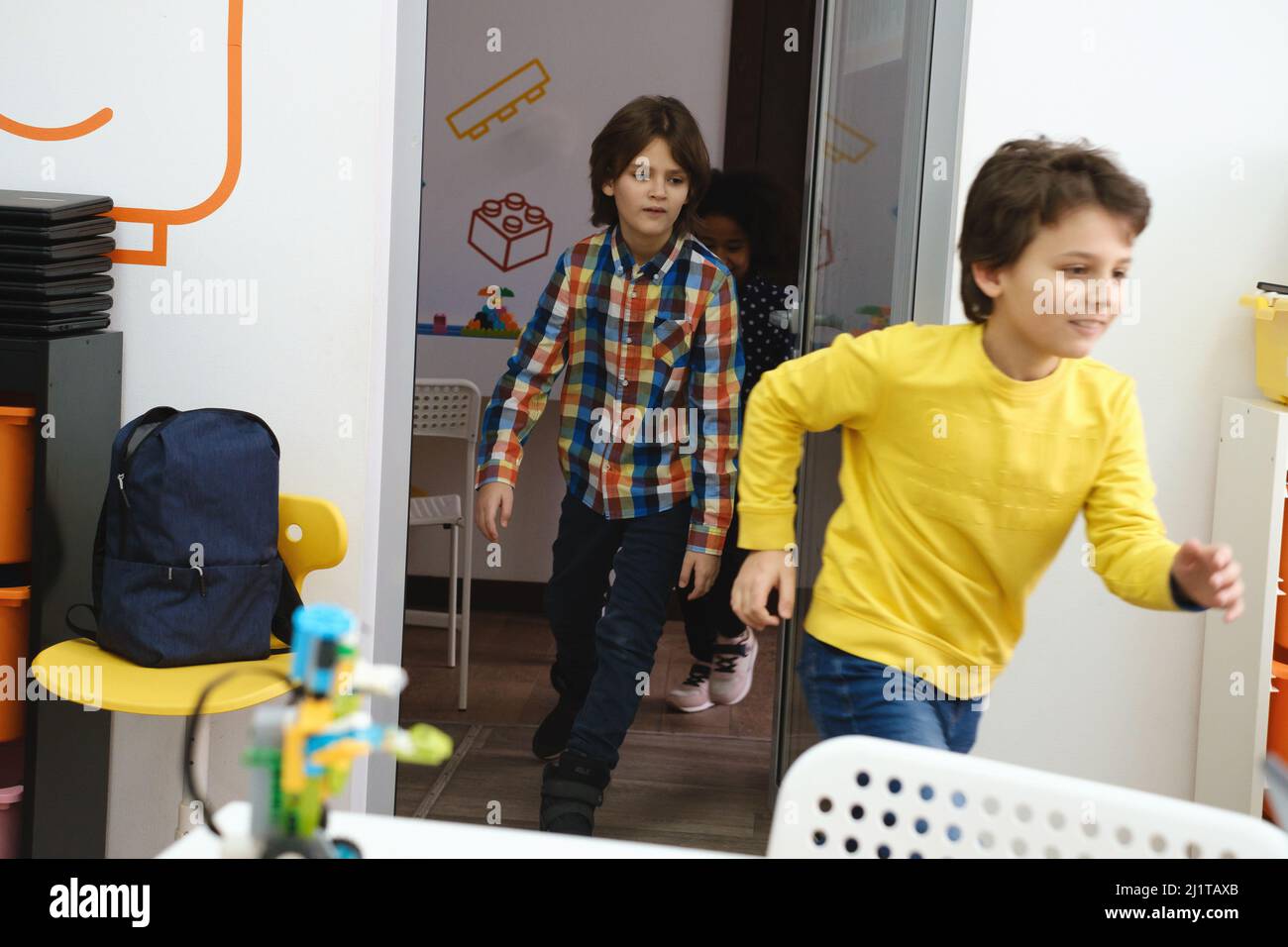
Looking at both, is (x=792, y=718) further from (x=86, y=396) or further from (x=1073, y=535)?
(x=86, y=396)

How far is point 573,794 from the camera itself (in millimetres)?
2666

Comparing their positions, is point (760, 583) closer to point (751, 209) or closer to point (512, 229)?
point (751, 209)

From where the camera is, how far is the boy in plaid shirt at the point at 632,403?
2.75 m

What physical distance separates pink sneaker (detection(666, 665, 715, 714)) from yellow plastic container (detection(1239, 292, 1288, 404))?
6.19ft

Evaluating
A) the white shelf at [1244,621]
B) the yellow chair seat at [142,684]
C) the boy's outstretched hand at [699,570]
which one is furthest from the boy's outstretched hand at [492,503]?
the white shelf at [1244,621]

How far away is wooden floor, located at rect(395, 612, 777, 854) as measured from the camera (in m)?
2.98

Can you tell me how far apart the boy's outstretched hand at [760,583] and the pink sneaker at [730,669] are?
6.77 ft

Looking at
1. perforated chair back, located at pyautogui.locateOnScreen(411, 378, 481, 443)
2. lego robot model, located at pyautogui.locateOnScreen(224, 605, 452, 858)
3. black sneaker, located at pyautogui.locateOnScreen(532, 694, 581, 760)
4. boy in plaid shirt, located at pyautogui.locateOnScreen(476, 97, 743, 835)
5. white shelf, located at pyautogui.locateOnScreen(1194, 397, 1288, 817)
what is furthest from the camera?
perforated chair back, located at pyautogui.locateOnScreen(411, 378, 481, 443)

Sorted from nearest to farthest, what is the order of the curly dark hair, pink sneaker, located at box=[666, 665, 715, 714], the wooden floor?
the wooden floor → the curly dark hair → pink sneaker, located at box=[666, 665, 715, 714]

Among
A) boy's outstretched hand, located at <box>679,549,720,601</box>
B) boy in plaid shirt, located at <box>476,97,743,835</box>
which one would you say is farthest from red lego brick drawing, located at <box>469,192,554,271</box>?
boy's outstretched hand, located at <box>679,549,720,601</box>

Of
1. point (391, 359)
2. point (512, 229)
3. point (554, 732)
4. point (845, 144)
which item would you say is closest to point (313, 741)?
point (391, 359)

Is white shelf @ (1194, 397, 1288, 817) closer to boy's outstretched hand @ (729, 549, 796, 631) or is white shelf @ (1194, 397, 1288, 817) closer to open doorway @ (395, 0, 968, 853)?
boy's outstretched hand @ (729, 549, 796, 631)

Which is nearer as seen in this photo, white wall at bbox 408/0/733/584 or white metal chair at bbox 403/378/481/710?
white metal chair at bbox 403/378/481/710
